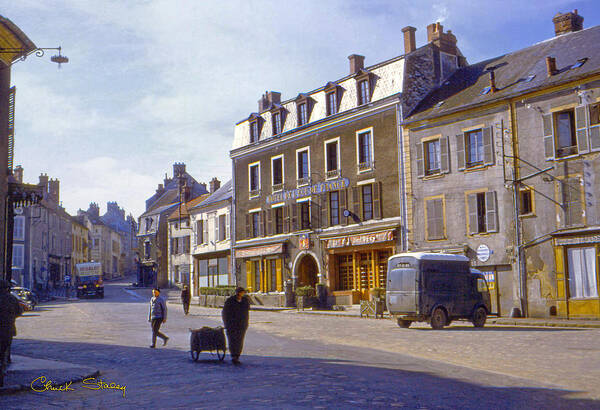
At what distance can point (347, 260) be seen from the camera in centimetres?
3344

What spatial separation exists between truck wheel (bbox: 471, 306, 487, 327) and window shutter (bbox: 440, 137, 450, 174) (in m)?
8.45

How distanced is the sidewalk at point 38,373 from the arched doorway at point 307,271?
78.6ft

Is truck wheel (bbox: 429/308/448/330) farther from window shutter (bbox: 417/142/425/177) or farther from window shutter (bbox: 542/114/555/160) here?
window shutter (bbox: 417/142/425/177)

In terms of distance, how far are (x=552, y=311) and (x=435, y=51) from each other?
14608 mm

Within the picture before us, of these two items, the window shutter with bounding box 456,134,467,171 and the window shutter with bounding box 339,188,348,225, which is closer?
the window shutter with bounding box 456,134,467,171

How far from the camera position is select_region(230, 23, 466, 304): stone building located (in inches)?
1221

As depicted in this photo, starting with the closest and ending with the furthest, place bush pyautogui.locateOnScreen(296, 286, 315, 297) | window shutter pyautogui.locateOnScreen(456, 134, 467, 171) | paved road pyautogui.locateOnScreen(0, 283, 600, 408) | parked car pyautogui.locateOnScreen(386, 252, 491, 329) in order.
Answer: paved road pyautogui.locateOnScreen(0, 283, 600, 408), parked car pyautogui.locateOnScreen(386, 252, 491, 329), window shutter pyautogui.locateOnScreen(456, 134, 467, 171), bush pyautogui.locateOnScreen(296, 286, 315, 297)

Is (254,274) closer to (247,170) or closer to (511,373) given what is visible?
(247,170)

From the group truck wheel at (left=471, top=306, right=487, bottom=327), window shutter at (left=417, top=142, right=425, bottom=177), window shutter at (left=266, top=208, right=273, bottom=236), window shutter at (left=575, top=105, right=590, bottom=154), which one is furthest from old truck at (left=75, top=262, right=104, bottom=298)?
window shutter at (left=575, top=105, right=590, bottom=154)

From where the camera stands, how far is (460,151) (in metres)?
27.5

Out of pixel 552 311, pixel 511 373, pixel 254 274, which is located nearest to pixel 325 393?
pixel 511 373

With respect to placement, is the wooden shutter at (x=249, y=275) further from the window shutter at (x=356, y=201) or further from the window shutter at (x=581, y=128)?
the window shutter at (x=581, y=128)

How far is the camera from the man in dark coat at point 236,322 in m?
12.0

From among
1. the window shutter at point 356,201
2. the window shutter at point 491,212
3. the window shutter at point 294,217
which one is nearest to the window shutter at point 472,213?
the window shutter at point 491,212
